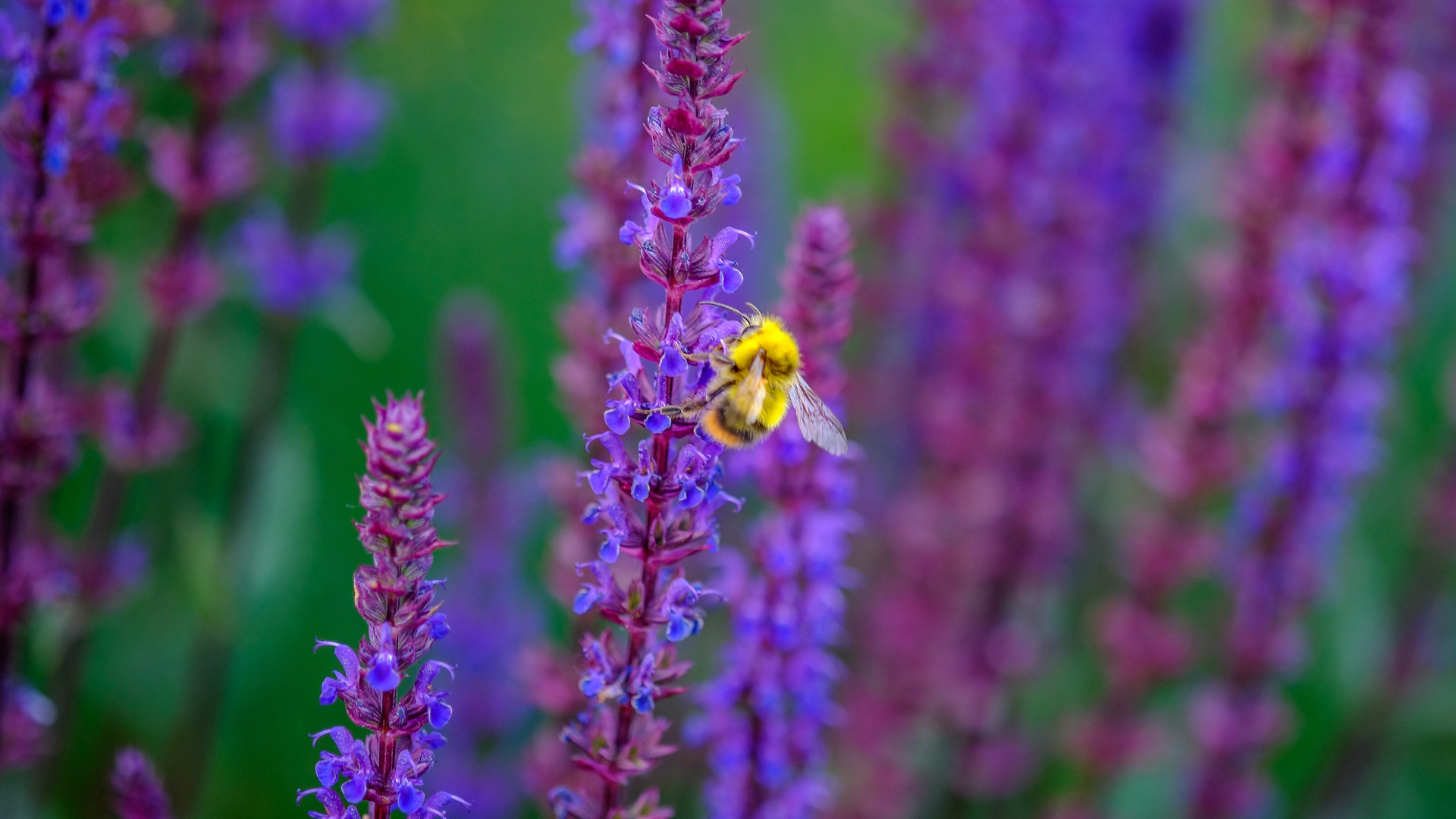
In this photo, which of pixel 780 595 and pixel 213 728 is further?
pixel 213 728

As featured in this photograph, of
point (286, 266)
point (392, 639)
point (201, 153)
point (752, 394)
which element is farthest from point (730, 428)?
point (286, 266)

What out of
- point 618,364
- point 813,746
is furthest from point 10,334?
point 813,746

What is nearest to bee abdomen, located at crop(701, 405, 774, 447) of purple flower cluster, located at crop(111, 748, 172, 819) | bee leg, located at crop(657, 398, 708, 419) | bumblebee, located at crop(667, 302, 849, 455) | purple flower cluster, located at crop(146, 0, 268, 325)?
bumblebee, located at crop(667, 302, 849, 455)

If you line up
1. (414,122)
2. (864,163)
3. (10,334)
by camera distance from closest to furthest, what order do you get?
(10,334), (414,122), (864,163)

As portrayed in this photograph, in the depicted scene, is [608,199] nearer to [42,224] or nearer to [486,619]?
[42,224]

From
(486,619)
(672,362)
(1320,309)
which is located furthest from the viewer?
(486,619)

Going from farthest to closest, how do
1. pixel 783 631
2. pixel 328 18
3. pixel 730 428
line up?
pixel 328 18 < pixel 783 631 < pixel 730 428

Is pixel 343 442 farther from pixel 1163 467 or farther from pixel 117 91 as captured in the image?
pixel 1163 467

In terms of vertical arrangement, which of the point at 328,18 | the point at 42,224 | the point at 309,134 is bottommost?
the point at 42,224
